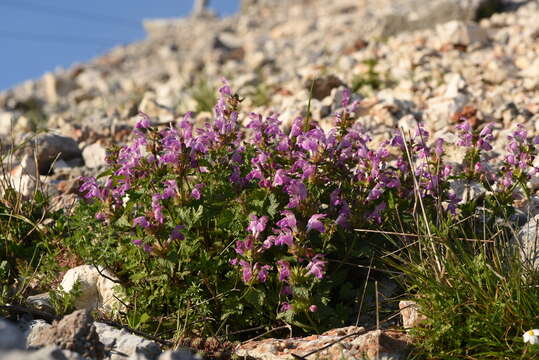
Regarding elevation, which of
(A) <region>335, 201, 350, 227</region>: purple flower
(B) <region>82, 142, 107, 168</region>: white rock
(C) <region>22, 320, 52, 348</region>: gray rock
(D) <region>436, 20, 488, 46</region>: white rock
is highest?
(D) <region>436, 20, 488, 46</region>: white rock

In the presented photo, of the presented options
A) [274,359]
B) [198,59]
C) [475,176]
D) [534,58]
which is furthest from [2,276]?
[198,59]

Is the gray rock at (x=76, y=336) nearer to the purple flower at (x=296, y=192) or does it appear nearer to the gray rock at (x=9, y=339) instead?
the gray rock at (x=9, y=339)

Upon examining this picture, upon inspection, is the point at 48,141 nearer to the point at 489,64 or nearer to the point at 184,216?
the point at 184,216

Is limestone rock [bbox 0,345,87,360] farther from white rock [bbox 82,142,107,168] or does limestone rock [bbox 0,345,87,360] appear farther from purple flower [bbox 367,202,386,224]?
white rock [bbox 82,142,107,168]

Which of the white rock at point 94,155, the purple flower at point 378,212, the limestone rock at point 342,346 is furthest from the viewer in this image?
the white rock at point 94,155

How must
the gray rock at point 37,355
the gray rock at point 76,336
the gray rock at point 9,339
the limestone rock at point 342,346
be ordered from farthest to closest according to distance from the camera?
the limestone rock at point 342,346 < the gray rock at point 76,336 < the gray rock at point 9,339 < the gray rock at point 37,355

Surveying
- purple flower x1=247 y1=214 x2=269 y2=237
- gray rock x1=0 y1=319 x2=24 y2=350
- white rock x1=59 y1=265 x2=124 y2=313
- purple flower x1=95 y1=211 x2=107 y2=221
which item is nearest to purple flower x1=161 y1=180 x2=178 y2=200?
purple flower x1=247 y1=214 x2=269 y2=237

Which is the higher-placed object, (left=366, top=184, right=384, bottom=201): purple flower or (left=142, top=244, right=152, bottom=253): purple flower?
(left=366, top=184, right=384, bottom=201): purple flower

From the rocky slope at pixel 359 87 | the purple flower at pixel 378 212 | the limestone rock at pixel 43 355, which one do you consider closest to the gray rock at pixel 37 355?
the limestone rock at pixel 43 355
